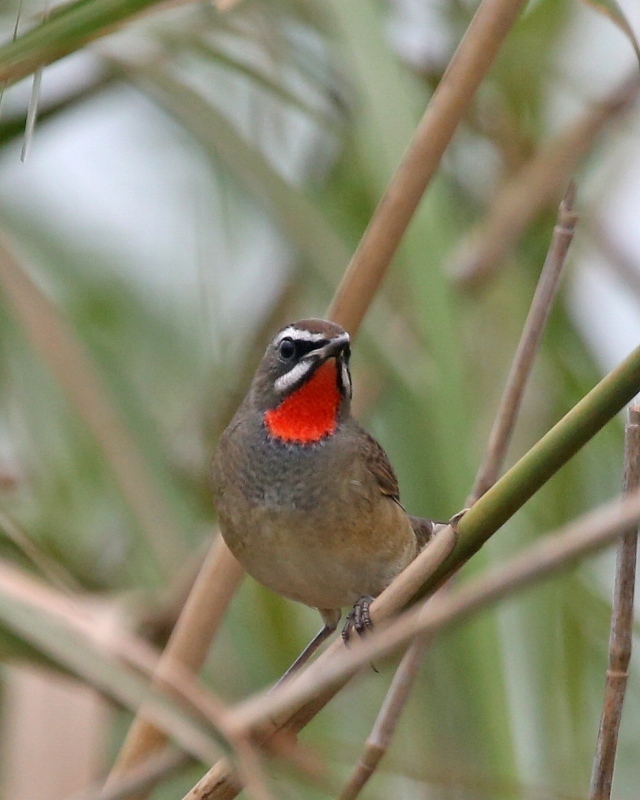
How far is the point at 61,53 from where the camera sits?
65.6 inches

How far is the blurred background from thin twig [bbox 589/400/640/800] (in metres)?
0.42

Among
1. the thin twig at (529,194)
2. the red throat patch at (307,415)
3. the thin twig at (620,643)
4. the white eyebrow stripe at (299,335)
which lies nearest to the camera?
the thin twig at (620,643)

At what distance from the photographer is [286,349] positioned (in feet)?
8.91

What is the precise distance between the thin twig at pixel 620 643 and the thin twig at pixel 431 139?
0.67m

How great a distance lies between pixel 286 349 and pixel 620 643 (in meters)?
1.23

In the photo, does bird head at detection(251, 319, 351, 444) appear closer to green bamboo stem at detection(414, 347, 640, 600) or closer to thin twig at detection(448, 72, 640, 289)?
thin twig at detection(448, 72, 640, 289)

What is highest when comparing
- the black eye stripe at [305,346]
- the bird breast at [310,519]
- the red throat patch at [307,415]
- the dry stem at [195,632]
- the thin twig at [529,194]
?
the thin twig at [529,194]

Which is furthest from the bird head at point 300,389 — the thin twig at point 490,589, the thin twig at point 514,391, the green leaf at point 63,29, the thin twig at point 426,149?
the thin twig at point 490,589

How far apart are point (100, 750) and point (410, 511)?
0.97 metres

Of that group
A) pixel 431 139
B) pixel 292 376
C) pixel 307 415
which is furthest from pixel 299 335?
pixel 431 139

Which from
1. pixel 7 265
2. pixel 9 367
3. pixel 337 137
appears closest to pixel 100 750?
pixel 7 265

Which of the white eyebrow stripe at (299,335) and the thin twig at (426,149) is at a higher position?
the thin twig at (426,149)

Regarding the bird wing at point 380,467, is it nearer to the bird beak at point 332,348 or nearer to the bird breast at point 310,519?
the bird breast at point 310,519

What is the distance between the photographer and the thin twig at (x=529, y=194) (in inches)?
132
